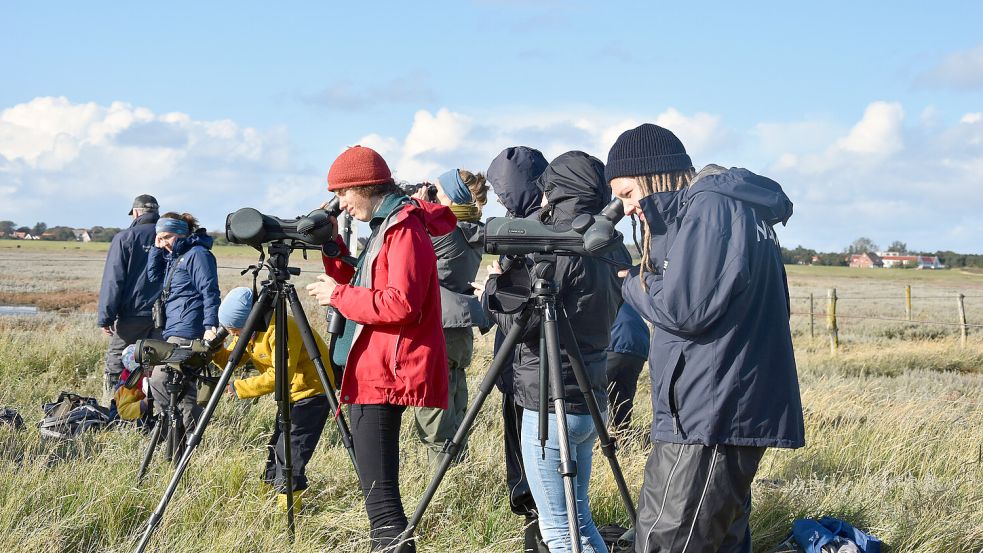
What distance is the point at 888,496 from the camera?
4562mm

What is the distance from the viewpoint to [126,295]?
22.3 feet

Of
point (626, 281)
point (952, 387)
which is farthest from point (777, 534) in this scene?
point (952, 387)

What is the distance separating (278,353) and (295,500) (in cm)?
85

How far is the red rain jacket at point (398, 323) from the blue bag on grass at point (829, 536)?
65.3 inches

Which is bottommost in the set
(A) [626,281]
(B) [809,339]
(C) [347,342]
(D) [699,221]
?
(B) [809,339]

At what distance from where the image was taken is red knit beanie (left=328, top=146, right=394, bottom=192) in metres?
3.33

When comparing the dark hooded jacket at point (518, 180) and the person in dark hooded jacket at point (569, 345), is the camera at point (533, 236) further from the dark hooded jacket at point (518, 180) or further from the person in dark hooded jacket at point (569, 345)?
the dark hooded jacket at point (518, 180)

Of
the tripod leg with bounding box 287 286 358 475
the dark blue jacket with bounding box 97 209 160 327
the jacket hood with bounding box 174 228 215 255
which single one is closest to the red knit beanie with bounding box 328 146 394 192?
the tripod leg with bounding box 287 286 358 475

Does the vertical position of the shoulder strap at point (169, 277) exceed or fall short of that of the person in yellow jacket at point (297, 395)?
it exceeds it

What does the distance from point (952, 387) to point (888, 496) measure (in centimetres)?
742

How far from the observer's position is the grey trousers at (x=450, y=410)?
445cm

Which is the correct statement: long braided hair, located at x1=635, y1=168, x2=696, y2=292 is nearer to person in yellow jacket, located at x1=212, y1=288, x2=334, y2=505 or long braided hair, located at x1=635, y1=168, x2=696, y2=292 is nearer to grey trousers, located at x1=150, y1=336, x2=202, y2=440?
person in yellow jacket, located at x1=212, y1=288, x2=334, y2=505

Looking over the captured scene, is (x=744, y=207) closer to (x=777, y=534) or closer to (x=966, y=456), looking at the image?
(x=777, y=534)

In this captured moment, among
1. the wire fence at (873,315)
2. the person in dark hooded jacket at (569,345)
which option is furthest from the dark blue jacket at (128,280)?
the wire fence at (873,315)
